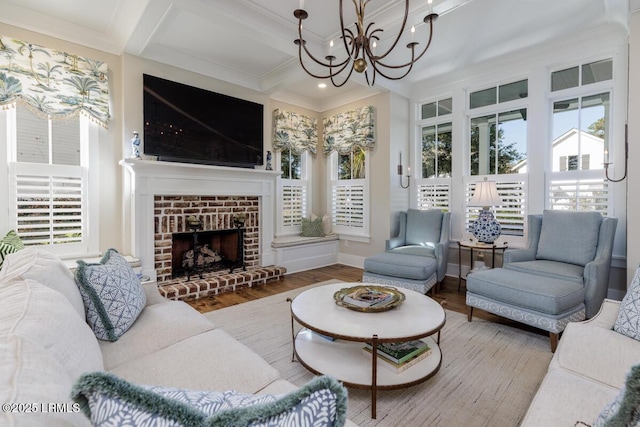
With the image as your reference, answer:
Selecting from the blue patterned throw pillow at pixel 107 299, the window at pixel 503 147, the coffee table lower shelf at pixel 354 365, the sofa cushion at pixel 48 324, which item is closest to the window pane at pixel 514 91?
the window at pixel 503 147

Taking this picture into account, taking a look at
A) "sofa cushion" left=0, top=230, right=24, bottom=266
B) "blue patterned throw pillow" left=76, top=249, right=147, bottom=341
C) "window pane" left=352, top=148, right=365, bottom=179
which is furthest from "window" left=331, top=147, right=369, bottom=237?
"sofa cushion" left=0, top=230, right=24, bottom=266

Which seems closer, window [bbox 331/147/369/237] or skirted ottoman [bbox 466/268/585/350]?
skirted ottoman [bbox 466/268/585/350]

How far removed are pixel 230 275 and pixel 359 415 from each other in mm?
2646

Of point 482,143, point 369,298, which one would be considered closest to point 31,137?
point 369,298

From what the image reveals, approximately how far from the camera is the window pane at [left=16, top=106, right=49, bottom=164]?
9.62ft

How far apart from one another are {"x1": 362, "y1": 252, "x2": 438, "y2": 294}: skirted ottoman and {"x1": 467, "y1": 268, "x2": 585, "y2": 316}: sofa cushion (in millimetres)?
580

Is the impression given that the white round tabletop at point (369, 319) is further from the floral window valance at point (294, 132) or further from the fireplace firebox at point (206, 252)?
the floral window valance at point (294, 132)

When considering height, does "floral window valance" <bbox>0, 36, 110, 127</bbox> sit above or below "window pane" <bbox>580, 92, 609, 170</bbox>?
above

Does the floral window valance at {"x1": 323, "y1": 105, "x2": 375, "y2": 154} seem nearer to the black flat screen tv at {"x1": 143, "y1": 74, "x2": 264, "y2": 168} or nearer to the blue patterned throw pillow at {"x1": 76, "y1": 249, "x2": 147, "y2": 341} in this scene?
the black flat screen tv at {"x1": 143, "y1": 74, "x2": 264, "y2": 168}

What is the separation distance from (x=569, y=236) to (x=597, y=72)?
1.82m

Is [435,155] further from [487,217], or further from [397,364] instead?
[397,364]

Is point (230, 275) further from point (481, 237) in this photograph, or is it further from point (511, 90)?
point (511, 90)

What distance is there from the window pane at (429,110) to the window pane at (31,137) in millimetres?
4627

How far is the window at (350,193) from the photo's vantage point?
4.95m
